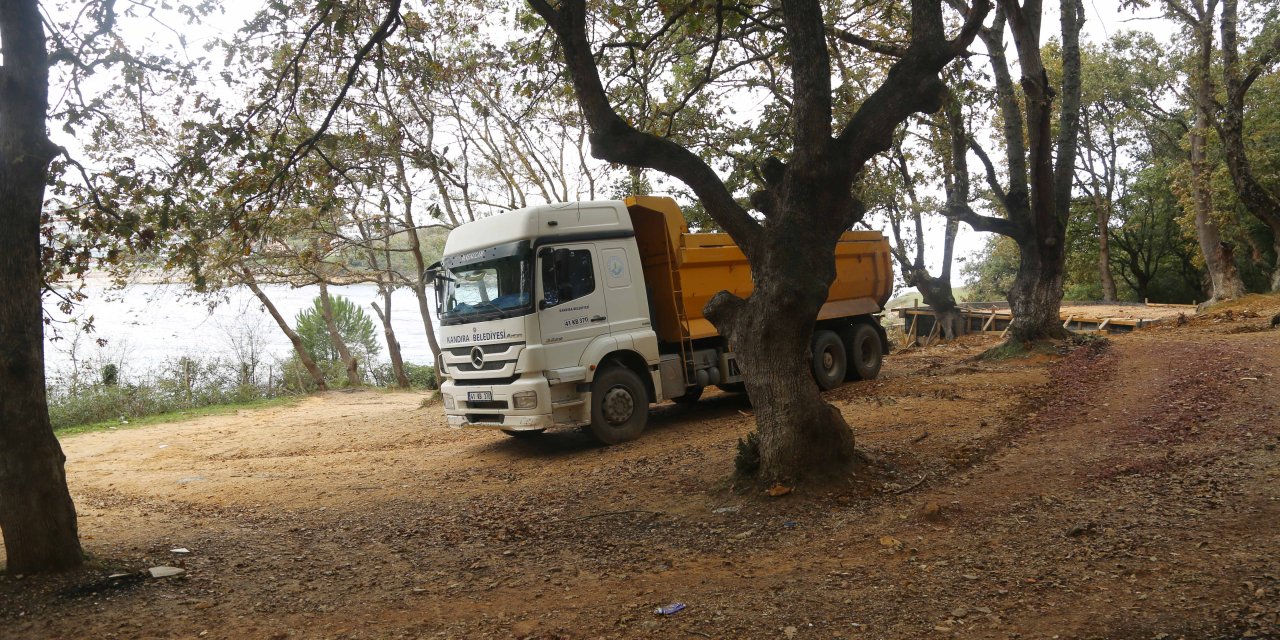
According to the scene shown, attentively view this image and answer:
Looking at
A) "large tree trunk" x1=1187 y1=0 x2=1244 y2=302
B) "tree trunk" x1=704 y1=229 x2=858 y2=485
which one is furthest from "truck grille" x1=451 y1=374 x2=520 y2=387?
"large tree trunk" x1=1187 y1=0 x2=1244 y2=302

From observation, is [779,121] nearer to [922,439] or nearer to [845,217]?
[845,217]

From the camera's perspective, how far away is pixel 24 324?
5426 millimetres

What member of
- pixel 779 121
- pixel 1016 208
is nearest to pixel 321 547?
pixel 779 121

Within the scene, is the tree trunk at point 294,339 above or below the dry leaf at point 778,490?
above

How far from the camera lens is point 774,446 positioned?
22.3 ft

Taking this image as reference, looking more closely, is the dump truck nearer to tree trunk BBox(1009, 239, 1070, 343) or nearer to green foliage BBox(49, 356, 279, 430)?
tree trunk BBox(1009, 239, 1070, 343)

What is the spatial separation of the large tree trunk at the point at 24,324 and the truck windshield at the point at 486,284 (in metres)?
4.95

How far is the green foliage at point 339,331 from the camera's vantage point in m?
27.0

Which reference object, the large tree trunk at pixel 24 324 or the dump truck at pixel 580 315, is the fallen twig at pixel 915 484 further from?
the large tree trunk at pixel 24 324

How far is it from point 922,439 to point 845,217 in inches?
109

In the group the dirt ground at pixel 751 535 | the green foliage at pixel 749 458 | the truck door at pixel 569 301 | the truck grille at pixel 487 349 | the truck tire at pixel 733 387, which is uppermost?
the truck door at pixel 569 301

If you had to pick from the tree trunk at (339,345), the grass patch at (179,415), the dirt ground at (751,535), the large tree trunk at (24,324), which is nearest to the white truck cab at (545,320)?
the dirt ground at (751,535)

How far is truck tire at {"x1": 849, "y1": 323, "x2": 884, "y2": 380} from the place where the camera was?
1378 centimetres

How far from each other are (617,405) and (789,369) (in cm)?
413
